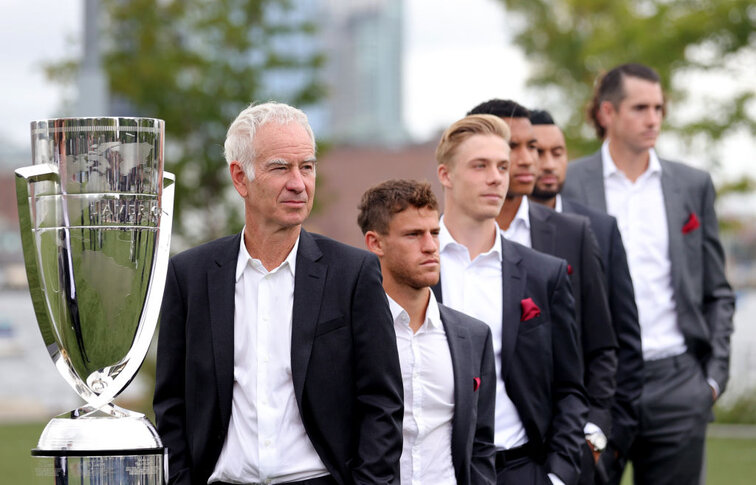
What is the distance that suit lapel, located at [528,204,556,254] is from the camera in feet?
19.9

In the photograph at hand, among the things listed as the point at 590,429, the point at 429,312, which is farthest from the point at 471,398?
the point at 590,429

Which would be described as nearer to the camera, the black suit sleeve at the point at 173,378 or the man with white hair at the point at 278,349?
the man with white hair at the point at 278,349

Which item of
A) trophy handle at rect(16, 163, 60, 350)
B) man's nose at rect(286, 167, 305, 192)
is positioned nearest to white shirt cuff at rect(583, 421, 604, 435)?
man's nose at rect(286, 167, 305, 192)

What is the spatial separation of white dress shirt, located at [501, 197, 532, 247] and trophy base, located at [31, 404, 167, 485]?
2610 mm

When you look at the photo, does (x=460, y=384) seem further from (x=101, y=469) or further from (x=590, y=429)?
(x=101, y=469)

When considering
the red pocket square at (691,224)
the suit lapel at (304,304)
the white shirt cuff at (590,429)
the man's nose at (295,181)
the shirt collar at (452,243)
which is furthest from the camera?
the red pocket square at (691,224)

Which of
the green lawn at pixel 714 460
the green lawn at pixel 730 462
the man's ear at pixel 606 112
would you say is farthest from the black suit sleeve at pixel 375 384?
the green lawn at pixel 714 460

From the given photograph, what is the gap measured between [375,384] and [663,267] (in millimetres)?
3065

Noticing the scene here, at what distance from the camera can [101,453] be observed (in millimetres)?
3783

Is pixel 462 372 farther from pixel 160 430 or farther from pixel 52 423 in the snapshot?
pixel 52 423

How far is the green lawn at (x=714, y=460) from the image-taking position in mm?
14172

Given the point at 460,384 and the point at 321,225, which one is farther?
the point at 321,225

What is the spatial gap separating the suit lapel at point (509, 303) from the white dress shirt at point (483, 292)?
36 mm

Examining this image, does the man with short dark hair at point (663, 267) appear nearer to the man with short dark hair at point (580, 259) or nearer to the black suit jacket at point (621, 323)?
the black suit jacket at point (621, 323)
